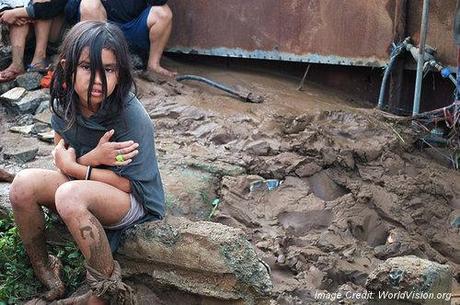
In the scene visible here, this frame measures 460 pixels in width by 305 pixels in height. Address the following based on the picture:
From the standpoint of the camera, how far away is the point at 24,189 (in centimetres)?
363

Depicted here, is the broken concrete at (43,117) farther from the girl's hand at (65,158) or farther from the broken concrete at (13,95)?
the girl's hand at (65,158)

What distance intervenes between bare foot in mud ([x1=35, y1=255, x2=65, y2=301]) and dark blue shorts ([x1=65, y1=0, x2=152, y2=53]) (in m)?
2.92

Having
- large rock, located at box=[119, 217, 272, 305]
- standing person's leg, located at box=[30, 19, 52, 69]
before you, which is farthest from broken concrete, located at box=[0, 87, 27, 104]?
large rock, located at box=[119, 217, 272, 305]

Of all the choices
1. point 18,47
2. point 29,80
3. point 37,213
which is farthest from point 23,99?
point 37,213

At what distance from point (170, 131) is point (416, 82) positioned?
1.83m

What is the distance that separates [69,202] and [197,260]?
672mm

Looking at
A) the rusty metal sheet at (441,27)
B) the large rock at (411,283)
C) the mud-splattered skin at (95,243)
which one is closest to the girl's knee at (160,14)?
the rusty metal sheet at (441,27)

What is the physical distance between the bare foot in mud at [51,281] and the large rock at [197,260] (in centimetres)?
31

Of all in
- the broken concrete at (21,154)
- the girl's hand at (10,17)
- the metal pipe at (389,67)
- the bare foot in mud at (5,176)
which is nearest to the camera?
the bare foot in mud at (5,176)

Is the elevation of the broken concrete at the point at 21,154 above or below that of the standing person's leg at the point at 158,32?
below

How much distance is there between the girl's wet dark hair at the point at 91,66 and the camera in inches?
137

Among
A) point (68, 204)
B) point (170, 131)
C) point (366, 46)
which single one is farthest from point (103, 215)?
point (366, 46)

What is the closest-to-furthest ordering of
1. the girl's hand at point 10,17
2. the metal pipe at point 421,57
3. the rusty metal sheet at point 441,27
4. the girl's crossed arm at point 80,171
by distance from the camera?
A: the girl's crossed arm at point 80,171 < the metal pipe at point 421,57 < the rusty metal sheet at point 441,27 < the girl's hand at point 10,17

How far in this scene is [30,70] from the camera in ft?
20.6
